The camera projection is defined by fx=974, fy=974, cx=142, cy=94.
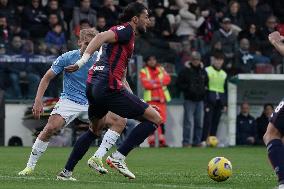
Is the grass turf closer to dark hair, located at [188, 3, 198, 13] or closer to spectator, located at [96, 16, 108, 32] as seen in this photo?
spectator, located at [96, 16, 108, 32]

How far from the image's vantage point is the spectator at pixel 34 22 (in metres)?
24.7

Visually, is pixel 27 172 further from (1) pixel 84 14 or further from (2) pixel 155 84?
(1) pixel 84 14

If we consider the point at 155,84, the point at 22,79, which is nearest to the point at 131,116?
the point at 155,84

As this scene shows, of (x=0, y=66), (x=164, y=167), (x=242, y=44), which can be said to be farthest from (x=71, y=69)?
(x=242, y=44)

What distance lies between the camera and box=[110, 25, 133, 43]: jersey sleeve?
461 inches

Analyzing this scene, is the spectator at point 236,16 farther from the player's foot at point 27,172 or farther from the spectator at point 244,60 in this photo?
the player's foot at point 27,172

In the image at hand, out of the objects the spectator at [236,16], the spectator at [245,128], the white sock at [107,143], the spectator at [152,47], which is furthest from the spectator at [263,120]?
the white sock at [107,143]

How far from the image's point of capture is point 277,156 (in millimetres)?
10047

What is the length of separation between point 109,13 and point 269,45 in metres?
4.48

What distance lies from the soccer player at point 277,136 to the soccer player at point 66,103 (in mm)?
2864

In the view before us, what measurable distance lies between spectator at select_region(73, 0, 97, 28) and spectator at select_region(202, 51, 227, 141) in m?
3.32

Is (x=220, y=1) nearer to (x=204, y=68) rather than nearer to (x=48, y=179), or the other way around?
(x=204, y=68)

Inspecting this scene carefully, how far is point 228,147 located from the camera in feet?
80.0

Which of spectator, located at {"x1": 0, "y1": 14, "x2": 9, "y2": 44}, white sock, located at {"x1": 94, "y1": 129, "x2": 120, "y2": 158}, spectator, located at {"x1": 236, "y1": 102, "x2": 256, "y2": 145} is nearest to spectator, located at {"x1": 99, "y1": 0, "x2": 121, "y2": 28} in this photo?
spectator, located at {"x1": 0, "y1": 14, "x2": 9, "y2": 44}
